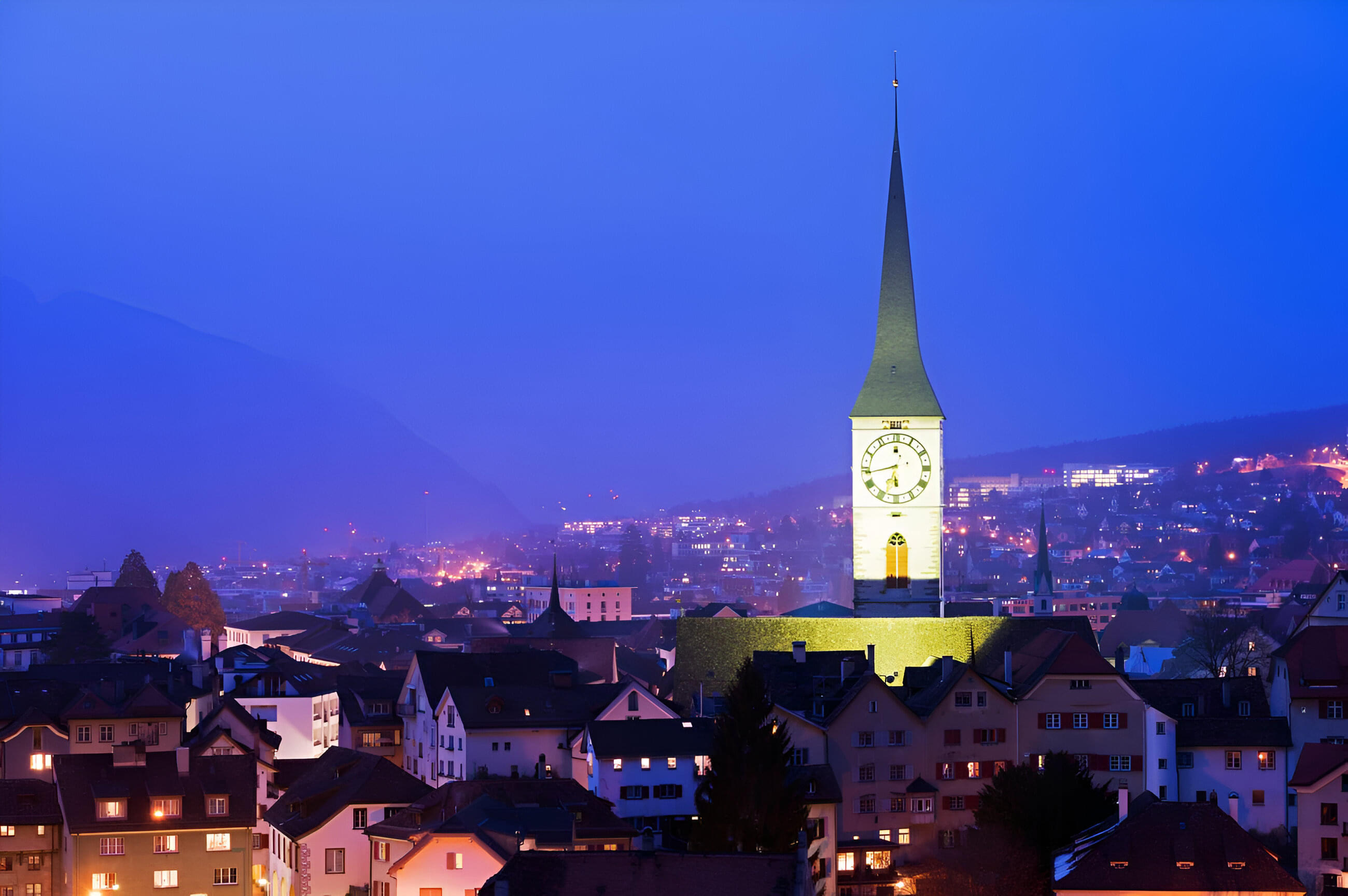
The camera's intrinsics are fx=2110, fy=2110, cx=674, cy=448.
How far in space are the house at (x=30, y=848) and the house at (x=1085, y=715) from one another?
103 feet

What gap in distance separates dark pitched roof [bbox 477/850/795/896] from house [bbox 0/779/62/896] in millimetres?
27214

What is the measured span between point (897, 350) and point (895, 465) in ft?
16.7

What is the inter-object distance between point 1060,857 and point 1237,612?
128 m

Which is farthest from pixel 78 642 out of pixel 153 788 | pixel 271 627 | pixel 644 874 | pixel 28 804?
pixel 644 874

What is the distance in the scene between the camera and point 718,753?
58.8 meters

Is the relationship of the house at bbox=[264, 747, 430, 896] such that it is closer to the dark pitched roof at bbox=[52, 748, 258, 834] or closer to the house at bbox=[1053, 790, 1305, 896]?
the dark pitched roof at bbox=[52, 748, 258, 834]

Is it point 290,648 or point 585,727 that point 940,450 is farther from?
point 290,648

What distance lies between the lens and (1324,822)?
61.6m

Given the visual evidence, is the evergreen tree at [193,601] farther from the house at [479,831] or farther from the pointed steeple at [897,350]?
the house at [479,831]

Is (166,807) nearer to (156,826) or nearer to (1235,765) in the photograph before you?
(156,826)

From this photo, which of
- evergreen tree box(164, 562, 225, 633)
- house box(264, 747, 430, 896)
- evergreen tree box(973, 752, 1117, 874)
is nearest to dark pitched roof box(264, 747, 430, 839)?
house box(264, 747, 430, 896)

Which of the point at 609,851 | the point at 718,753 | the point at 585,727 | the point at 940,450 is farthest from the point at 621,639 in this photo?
the point at 609,851

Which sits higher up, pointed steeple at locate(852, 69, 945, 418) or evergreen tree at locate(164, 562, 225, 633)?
pointed steeple at locate(852, 69, 945, 418)

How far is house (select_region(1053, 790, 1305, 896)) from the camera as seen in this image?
165ft
